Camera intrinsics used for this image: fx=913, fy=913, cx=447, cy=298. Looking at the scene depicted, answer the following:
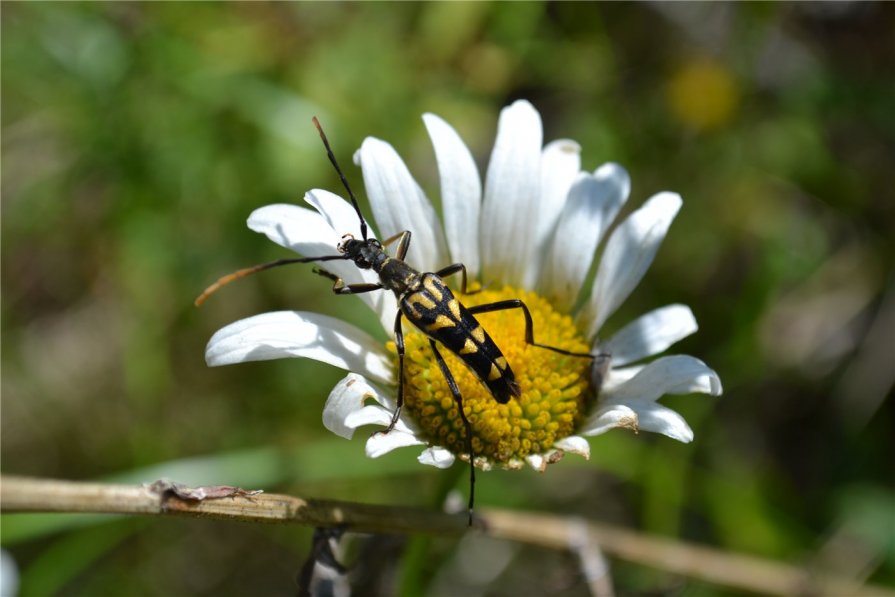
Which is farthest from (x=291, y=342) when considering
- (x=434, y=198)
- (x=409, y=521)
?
(x=434, y=198)

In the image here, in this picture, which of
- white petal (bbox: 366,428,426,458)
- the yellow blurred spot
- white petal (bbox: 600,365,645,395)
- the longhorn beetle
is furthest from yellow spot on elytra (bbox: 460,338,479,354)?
the yellow blurred spot

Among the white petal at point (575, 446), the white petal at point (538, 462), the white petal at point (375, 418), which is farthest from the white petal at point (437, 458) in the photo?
the white petal at point (575, 446)

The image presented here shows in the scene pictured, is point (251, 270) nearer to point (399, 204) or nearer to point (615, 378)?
point (399, 204)

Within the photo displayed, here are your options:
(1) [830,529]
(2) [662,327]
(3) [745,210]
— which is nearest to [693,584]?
(1) [830,529]

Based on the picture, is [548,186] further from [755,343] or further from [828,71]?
[828,71]

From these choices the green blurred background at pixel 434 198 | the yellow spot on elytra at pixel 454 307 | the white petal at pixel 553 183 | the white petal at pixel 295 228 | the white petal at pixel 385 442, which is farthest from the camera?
the green blurred background at pixel 434 198

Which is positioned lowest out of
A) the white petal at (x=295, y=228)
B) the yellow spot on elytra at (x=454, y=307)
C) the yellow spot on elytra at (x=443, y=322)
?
the yellow spot on elytra at (x=443, y=322)

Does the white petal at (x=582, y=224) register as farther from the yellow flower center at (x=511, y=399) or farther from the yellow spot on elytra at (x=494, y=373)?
the yellow spot on elytra at (x=494, y=373)
